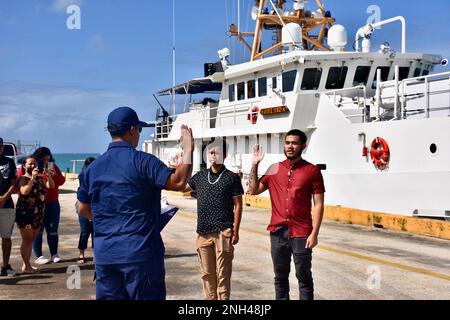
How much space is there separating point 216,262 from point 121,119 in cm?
233

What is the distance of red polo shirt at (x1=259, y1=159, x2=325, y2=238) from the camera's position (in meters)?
5.08

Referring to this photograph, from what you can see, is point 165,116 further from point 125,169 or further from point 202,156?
point 125,169

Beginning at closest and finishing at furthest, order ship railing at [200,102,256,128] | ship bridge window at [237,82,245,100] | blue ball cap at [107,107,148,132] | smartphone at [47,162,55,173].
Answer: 1. blue ball cap at [107,107,148,132]
2. smartphone at [47,162,55,173]
3. ship railing at [200,102,256,128]
4. ship bridge window at [237,82,245,100]

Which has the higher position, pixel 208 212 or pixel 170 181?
pixel 170 181

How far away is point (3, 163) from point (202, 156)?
14885mm

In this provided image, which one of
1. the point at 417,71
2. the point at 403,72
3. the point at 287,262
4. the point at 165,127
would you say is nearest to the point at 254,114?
the point at 403,72

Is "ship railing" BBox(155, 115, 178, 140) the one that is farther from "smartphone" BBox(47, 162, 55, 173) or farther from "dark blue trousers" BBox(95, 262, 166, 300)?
"dark blue trousers" BBox(95, 262, 166, 300)

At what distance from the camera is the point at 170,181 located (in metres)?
3.51

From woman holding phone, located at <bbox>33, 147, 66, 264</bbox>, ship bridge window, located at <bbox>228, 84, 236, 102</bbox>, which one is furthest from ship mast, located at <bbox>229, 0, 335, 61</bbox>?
woman holding phone, located at <bbox>33, 147, 66, 264</bbox>

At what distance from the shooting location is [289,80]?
16500mm

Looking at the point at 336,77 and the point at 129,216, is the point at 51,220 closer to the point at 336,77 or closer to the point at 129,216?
the point at 129,216

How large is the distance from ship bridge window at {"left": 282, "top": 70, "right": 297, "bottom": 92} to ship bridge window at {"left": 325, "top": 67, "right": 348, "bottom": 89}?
1041mm
